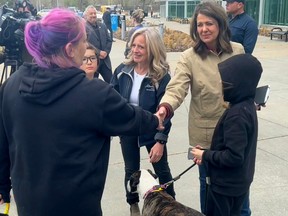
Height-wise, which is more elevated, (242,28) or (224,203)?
(242,28)

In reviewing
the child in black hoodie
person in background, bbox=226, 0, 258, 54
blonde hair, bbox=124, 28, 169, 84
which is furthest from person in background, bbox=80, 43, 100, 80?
person in background, bbox=226, 0, 258, 54

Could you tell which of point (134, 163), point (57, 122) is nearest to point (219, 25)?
point (134, 163)

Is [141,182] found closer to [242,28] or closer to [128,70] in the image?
[128,70]

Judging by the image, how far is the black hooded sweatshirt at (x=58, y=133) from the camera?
5.56 ft

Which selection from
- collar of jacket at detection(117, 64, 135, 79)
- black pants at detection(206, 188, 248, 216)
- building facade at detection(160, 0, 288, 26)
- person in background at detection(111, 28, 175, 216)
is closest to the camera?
A: black pants at detection(206, 188, 248, 216)

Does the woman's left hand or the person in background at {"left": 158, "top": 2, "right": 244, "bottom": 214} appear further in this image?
the woman's left hand

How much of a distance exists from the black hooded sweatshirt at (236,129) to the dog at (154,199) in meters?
0.35

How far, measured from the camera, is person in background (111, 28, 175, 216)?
312 centimetres

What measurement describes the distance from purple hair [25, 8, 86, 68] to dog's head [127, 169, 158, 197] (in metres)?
1.41

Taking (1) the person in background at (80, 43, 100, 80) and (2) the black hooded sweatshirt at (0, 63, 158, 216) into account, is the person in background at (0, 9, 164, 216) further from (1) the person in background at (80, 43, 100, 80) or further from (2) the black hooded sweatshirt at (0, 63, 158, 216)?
(1) the person in background at (80, 43, 100, 80)

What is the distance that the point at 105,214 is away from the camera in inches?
141

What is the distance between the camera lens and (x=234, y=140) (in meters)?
2.15

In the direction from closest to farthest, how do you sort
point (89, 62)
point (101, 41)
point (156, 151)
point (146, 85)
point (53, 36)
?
1. point (53, 36)
2. point (156, 151)
3. point (146, 85)
4. point (89, 62)
5. point (101, 41)

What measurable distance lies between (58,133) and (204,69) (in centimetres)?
135
